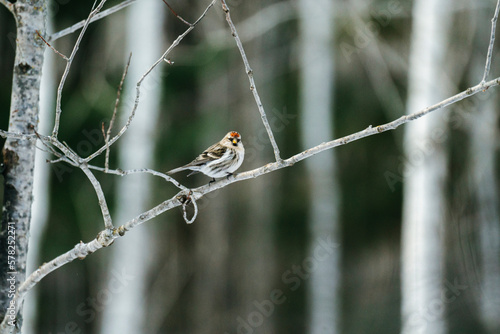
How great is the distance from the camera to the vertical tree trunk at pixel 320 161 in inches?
246

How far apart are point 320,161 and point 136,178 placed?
90.1 inches

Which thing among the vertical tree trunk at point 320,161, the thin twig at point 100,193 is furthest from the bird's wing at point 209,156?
the vertical tree trunk at point 320,161

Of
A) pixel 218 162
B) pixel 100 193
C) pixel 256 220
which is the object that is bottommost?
pixel 100 193

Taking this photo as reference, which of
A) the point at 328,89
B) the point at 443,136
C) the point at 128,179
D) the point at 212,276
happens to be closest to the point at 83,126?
the point at 128,179

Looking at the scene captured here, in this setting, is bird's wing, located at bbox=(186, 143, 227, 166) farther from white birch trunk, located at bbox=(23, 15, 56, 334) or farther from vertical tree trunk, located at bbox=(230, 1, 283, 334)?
vertical tree trunk, located at bbox=(230, 1, 283, 334)

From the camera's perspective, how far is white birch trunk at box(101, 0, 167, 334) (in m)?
5.35

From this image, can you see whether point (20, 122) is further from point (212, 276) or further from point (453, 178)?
point (212, 276)

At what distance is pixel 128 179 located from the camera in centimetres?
538

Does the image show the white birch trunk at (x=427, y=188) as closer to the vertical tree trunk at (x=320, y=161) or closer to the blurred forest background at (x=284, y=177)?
the blurred forest background at (x=284, y=177)

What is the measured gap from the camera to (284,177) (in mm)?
6953

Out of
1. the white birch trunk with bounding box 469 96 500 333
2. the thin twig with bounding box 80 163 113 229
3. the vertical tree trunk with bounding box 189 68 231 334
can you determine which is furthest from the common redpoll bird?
the vertical tree trunk with bounding box 189 68 231 334

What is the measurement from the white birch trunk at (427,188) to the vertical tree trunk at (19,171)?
3.80 meters

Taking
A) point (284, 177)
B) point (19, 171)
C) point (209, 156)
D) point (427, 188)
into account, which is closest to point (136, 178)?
point (284, 177)

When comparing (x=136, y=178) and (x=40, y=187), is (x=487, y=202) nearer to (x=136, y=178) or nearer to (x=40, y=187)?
(x=136, y=178)
